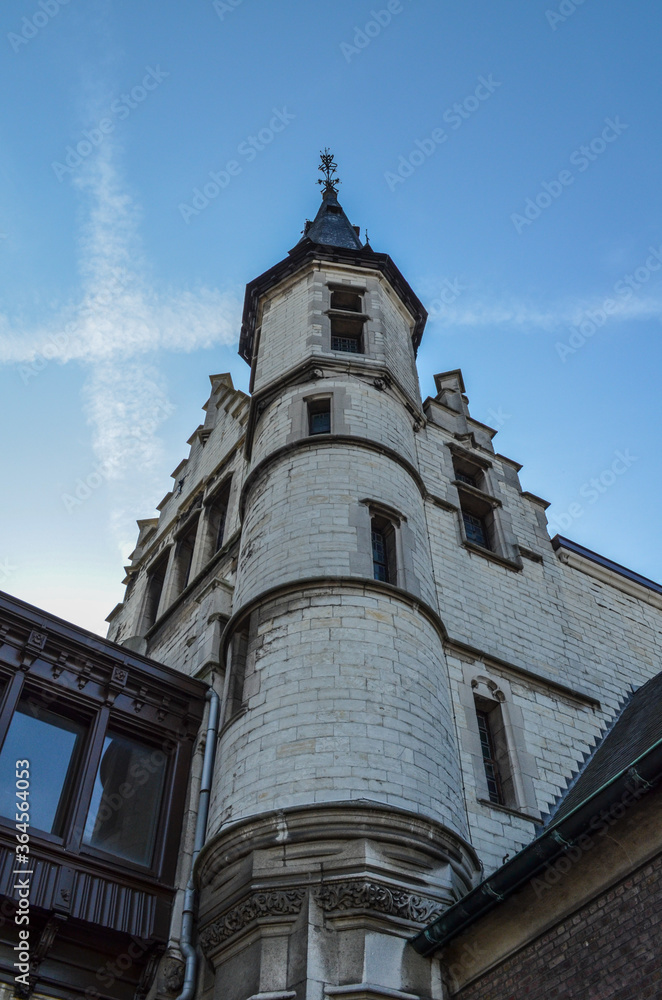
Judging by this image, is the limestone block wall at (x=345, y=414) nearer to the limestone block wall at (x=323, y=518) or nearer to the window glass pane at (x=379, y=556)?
the limestone block wall at (x=323, y=518)

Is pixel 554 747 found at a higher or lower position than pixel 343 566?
lower

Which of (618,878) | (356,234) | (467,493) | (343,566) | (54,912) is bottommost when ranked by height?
(618,878)

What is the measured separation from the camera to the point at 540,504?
20.6 meters

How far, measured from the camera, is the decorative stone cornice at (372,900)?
30.7 feet

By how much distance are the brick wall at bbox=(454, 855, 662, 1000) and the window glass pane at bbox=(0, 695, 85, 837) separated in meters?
5.55

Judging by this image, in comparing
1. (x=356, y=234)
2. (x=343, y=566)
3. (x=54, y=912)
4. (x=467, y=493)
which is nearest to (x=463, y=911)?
(x=54, y=912)

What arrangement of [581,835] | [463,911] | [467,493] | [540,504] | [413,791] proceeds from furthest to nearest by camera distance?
1. [540,504]
2. [467,493]
3. [413,791]
4. [463,911]
5. [581,835]

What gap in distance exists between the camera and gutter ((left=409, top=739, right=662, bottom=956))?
7520mm

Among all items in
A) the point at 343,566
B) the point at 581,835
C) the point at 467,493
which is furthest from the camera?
the point at 467,493

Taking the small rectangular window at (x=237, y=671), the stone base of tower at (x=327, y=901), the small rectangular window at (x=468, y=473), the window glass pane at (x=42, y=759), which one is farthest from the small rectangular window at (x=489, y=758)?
the small rectangular window at (x=468, y=473)

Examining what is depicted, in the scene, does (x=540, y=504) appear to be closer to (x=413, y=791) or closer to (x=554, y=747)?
(x=554, y=747)

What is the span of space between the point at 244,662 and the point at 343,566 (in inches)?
77.7

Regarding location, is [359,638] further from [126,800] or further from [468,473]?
[468,473]

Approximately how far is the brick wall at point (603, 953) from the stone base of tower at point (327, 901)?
4.07 ft
